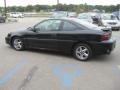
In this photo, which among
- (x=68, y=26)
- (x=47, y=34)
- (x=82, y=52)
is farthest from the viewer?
(x=47, y=34)

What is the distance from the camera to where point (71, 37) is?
7508 mm

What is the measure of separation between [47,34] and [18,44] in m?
1.66

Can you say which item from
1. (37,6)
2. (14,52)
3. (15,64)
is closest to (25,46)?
(14,52)

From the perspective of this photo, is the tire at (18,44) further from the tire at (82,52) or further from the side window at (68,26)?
the tire at (82,52)

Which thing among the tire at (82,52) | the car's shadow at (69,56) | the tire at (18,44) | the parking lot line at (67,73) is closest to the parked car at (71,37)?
the tire at (82,52)

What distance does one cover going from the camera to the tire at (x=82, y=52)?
23.9ft

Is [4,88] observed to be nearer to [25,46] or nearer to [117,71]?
[117,71]

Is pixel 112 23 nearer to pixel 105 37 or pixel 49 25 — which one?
pixel 49 25

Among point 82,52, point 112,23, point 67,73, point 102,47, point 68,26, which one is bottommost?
point 67,73

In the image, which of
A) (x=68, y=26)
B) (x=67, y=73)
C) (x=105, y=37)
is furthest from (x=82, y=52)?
(x=67, y=73)

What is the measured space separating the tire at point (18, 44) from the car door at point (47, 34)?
79 cm

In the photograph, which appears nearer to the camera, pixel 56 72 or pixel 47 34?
pixel 56 72

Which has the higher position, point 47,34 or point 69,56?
point 47,34

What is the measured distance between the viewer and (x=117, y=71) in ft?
20.2
